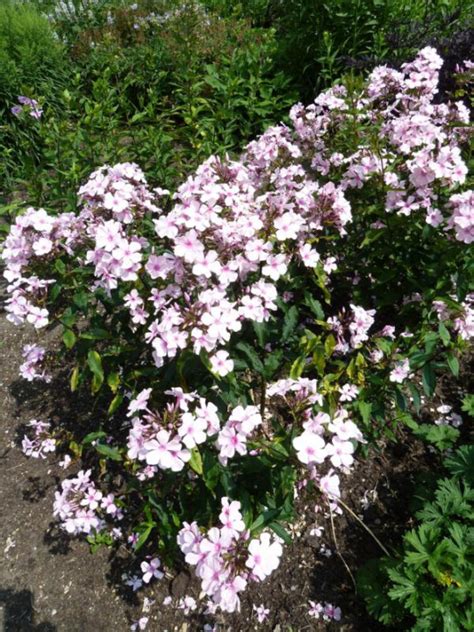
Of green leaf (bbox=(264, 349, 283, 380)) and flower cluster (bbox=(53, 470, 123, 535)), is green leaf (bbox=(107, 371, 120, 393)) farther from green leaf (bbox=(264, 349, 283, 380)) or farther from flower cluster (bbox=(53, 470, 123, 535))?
green leaf (bbox=(264, 349, 283, 380))

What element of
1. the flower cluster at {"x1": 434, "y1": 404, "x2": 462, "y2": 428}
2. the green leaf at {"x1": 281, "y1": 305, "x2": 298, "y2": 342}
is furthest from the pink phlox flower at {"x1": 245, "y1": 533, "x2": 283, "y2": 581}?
the flower cluster at {"x1": 434, "y1": 404, "x2": 462, "y2": 428}

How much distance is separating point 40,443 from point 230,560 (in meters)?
1.83

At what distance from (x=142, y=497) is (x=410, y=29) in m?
5.00

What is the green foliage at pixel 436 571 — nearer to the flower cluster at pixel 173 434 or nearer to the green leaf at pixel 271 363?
the green leaf at pixel 271 363

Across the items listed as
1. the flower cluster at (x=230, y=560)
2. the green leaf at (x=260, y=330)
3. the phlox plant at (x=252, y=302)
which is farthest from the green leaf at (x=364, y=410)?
the flower cluster at (x=230, y=560)

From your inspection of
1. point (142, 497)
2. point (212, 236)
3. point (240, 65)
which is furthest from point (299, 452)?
point (240, 65)

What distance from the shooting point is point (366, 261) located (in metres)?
2.66

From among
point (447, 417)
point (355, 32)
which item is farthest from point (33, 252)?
point (355, 32)

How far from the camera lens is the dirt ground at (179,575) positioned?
7.42 feet

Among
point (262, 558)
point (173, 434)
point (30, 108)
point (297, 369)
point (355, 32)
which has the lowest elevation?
point (262, 558)

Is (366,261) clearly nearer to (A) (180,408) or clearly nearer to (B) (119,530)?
(A) (180,408)

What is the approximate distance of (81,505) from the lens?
2.32 m

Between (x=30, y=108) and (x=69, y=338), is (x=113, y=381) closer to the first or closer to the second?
(x=69, y=338)

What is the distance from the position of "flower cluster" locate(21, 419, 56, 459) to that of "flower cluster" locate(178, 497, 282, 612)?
1570mm
